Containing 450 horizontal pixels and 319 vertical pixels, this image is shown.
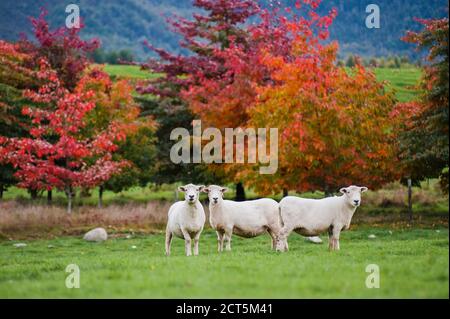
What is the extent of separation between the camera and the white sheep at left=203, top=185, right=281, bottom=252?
63.8 ft

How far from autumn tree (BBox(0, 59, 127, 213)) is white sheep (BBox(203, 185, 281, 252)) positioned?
1262 centimetres

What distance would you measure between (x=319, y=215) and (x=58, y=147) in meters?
15.6

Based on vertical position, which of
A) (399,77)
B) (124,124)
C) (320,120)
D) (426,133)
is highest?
(399,77)

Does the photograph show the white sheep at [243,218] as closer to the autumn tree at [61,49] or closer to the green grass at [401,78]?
the autumn tree at [61,49]

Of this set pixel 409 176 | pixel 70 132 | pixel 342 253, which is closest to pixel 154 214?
pixel 70 132

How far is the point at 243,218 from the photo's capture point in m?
19.7

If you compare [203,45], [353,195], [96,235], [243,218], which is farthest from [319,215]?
[203,45]

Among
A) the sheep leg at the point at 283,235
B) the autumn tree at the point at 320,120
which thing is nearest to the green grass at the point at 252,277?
the sheep leg at the point at 283,235

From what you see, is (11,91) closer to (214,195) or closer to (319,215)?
(214,195)

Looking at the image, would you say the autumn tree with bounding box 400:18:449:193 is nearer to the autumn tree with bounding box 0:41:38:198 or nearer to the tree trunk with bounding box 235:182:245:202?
the tree trunk with bounding box 235:182:245:202

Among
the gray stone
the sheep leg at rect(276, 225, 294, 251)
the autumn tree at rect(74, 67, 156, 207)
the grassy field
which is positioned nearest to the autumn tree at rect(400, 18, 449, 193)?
the grassy field

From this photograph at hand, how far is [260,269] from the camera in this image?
1317 centimetres
